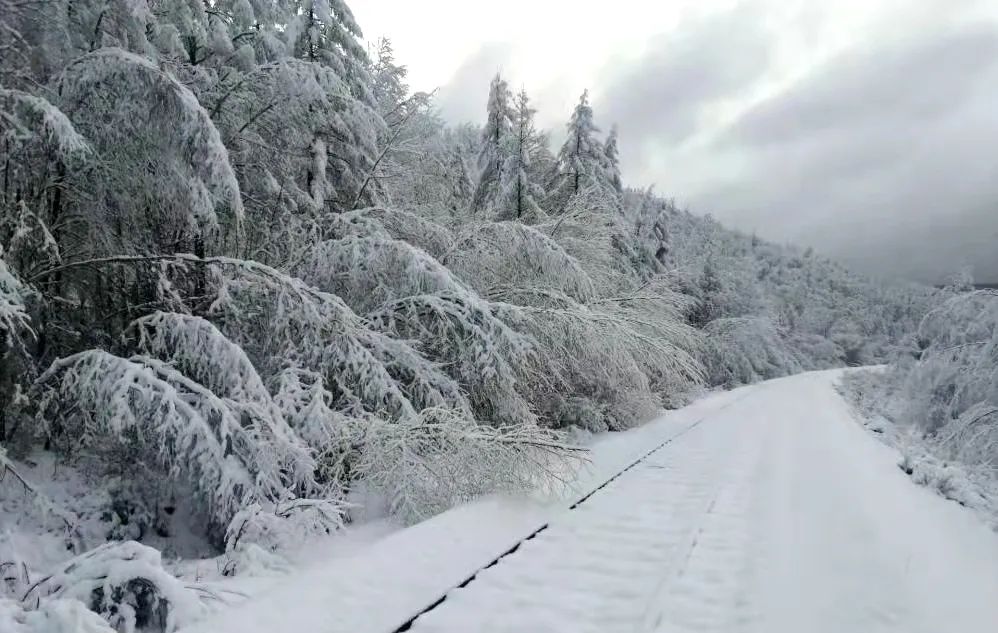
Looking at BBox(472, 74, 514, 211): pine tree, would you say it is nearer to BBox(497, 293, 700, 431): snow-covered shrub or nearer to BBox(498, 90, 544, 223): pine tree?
BBox(498, 90, 544, 223): pine tree

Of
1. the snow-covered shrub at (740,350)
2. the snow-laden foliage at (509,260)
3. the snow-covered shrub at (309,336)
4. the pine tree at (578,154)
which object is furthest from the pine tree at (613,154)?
the snow-covered shrub at (309,336)

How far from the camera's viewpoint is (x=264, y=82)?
10359mm

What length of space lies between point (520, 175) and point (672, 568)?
17361mm

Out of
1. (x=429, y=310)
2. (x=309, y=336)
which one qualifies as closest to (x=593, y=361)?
(x=429, y=310)

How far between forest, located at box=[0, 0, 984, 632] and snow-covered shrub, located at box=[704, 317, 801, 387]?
92.9ft

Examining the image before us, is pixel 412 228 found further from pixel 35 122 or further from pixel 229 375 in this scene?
pixel 35 122

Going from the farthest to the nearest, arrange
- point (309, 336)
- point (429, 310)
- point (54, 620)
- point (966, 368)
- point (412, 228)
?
point (966, 368) < point (412, 228) < point (429, 310) < point (309, 336) < point (54, 620)

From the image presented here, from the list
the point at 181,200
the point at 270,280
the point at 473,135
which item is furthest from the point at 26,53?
the point at 473,135

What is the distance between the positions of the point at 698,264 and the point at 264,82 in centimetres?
4222

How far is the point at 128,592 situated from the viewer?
392 centimetres

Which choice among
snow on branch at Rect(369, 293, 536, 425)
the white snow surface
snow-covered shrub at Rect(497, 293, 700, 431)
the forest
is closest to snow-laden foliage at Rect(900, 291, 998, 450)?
the forest

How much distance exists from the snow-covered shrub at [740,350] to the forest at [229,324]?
28.3 metres

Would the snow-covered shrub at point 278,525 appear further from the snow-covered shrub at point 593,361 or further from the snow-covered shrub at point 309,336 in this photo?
the snow-covered shrub at point 593,361

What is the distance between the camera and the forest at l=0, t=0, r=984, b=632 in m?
6.00
